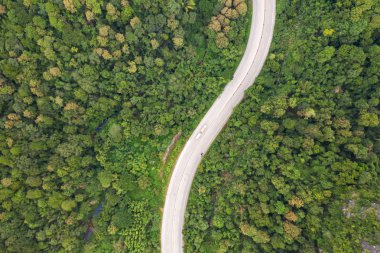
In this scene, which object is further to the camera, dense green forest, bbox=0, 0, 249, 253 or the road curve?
the road curve

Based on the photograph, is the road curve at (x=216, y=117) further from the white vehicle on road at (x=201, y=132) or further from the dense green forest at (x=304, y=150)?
the dense green forest at (x=304, y=150)

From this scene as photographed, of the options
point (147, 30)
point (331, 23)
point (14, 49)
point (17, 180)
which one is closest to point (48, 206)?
point (17, 180)

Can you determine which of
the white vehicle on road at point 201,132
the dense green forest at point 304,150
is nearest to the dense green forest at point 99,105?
the white vehicle on road at point 201,132

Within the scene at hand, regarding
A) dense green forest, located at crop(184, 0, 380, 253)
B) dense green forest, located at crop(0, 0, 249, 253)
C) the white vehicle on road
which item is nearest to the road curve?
the white vehicle on road

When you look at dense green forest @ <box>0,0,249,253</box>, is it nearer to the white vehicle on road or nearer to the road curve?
the road curve

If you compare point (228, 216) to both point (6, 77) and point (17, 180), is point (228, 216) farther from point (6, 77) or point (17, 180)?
point (6, 77)

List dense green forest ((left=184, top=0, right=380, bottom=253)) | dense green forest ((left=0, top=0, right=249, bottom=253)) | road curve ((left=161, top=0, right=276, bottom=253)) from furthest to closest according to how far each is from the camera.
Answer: road curve ((left=161, top=0, right=276, bottom=253)) < dense green forest ((left=0, top=0, right=249, bottom=253)) < dense green forest ((left=184, top=0, right=380, bottom=253))

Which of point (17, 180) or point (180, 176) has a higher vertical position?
point (180, 176)
